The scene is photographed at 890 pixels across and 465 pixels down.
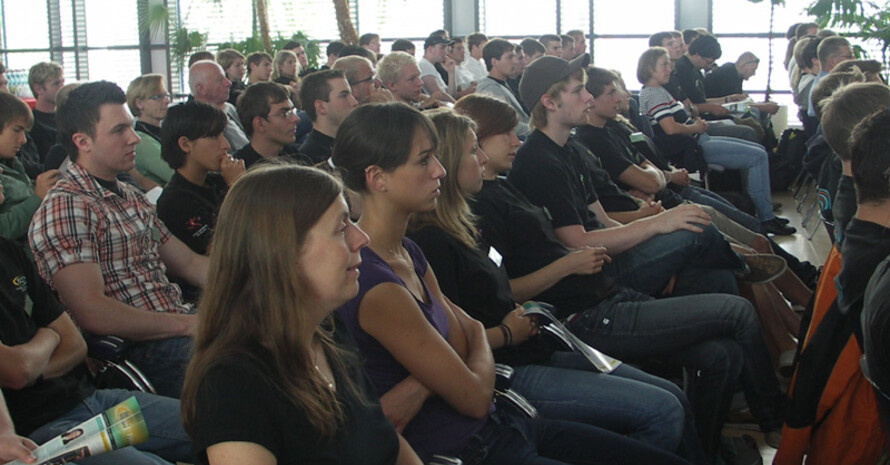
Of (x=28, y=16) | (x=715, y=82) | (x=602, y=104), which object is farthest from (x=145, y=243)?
(x=28, y=16)

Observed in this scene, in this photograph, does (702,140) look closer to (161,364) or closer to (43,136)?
(43,136)

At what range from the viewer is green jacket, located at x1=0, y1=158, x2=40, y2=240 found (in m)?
3.13

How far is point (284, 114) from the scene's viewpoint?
4035mm

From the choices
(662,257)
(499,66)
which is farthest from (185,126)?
(499,66)

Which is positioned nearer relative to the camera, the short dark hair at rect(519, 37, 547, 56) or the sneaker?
the sneaker

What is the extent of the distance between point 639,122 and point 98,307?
183 inches

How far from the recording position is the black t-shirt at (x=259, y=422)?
3.91 feet

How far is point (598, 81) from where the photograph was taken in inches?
163

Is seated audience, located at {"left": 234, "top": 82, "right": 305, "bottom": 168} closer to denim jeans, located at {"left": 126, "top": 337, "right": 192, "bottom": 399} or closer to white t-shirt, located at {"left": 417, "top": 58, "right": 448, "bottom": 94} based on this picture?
denim jeans, located at {"left": 126, "top": 337, "right": 192, "bottom": 399}

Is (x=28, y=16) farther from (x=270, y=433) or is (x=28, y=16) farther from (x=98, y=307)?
(x=270, y=433)

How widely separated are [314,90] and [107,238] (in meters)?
1.96

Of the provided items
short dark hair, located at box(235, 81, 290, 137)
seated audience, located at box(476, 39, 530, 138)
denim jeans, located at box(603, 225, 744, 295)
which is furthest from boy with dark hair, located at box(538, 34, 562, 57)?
denim jeans, located at box(603, 225, 744, 295)

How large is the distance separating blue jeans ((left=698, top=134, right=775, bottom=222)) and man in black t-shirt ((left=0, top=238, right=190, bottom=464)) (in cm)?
539

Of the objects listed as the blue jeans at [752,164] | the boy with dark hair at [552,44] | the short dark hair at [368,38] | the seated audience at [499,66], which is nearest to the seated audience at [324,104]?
the seated audience at [499,66]
